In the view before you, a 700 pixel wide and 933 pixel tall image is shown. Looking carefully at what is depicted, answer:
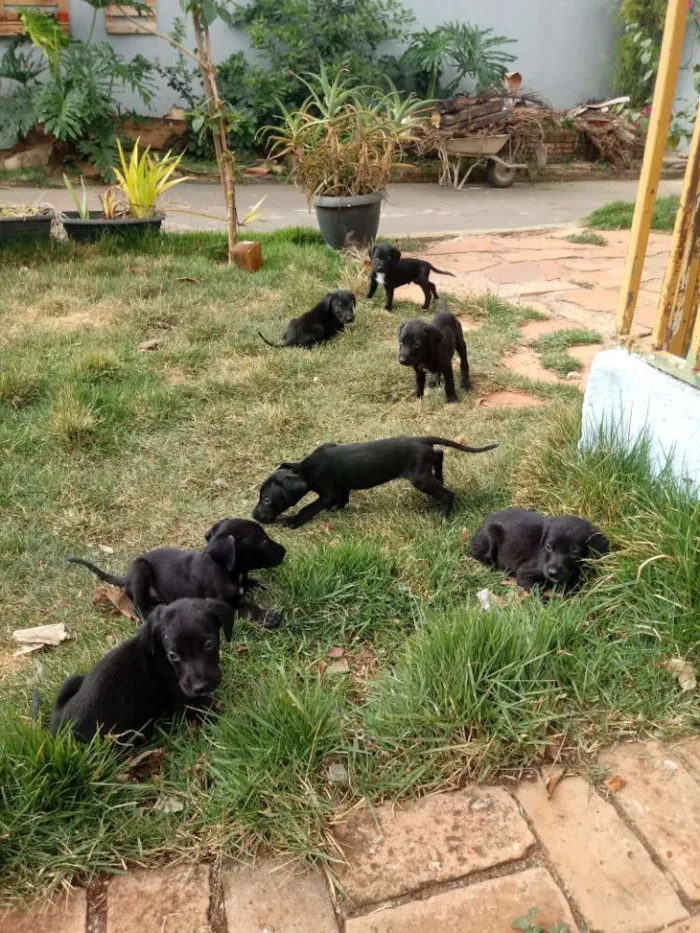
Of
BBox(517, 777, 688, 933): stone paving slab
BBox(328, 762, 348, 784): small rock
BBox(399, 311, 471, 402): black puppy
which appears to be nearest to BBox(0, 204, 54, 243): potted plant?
BBox(399, 311, 471, 402): black puppy

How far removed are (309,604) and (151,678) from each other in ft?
2.42

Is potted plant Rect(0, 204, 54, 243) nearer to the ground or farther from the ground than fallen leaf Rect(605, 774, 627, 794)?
farther from the ground

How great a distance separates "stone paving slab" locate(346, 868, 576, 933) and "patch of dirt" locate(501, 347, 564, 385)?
3807mm

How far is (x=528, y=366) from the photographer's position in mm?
5684

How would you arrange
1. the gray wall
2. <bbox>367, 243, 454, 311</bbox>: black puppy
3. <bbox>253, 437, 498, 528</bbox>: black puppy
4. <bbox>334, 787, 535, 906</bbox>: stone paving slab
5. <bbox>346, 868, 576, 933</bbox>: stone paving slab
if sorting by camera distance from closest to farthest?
<bbox>346, 868, 576, 933</bbox>: stone paving slab
<bbox>334, 787, 535, 906</bbox>: stone paving slab
<bbox>253, 437, 498, 528</bbox>: black puppy
<bbox>367, 243, 454, 311</bbox>: black puppy
the gray wall

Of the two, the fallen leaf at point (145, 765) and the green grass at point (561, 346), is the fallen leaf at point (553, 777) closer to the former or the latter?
the fallen leaf at point (145, 765)

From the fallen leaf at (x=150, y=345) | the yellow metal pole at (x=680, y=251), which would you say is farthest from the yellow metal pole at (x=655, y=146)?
the fallen leaf at (x=150, y=345)

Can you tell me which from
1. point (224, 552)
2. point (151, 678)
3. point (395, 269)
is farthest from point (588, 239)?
point (151, 678)

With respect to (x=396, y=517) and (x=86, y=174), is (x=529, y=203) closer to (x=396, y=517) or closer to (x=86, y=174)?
(x=86, y=174)

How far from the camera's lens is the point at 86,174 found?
1353cm

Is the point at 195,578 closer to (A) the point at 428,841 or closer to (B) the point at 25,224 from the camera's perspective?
(A) the point at 428,841

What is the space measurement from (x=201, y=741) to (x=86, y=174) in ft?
43.3

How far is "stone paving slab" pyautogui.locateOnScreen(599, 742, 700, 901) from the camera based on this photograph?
6.44 ft

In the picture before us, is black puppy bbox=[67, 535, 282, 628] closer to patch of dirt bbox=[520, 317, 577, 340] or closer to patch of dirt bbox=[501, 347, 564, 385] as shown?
patch of dirt bbox=[501, 347, 564, 385]
